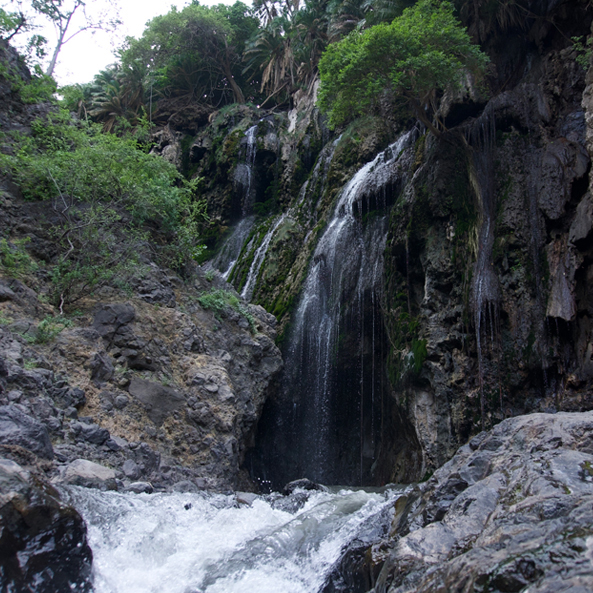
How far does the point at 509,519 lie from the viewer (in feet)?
10.1

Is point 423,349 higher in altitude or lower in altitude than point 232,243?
lower

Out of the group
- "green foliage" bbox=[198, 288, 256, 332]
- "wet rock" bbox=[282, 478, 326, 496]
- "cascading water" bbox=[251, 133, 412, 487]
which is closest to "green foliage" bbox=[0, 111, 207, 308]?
"green foliage" bbox=[198, 288, 256, 332]

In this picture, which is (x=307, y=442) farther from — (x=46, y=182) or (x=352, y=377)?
(x=46, y=182)

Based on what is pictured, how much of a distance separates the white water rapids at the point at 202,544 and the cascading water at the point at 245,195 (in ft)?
53.0

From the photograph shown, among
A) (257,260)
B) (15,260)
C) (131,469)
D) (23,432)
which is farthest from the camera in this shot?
(257,260)

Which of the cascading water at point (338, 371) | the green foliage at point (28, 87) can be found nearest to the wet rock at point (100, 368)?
the cascading water at point (338, 371)

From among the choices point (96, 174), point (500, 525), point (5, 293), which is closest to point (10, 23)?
point (96, 174)

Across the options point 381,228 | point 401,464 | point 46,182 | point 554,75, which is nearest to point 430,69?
point 554,75

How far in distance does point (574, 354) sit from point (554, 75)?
7.91m

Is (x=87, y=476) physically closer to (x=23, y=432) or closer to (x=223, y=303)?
(x=23, y=432)

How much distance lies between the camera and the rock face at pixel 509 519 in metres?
2.19

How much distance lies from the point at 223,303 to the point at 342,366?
16.2 feet

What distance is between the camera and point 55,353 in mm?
7250

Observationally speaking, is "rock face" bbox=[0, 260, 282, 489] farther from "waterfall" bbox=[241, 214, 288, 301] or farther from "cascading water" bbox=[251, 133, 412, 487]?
"waterfall" bbox=[241, 214, 288, 301]
